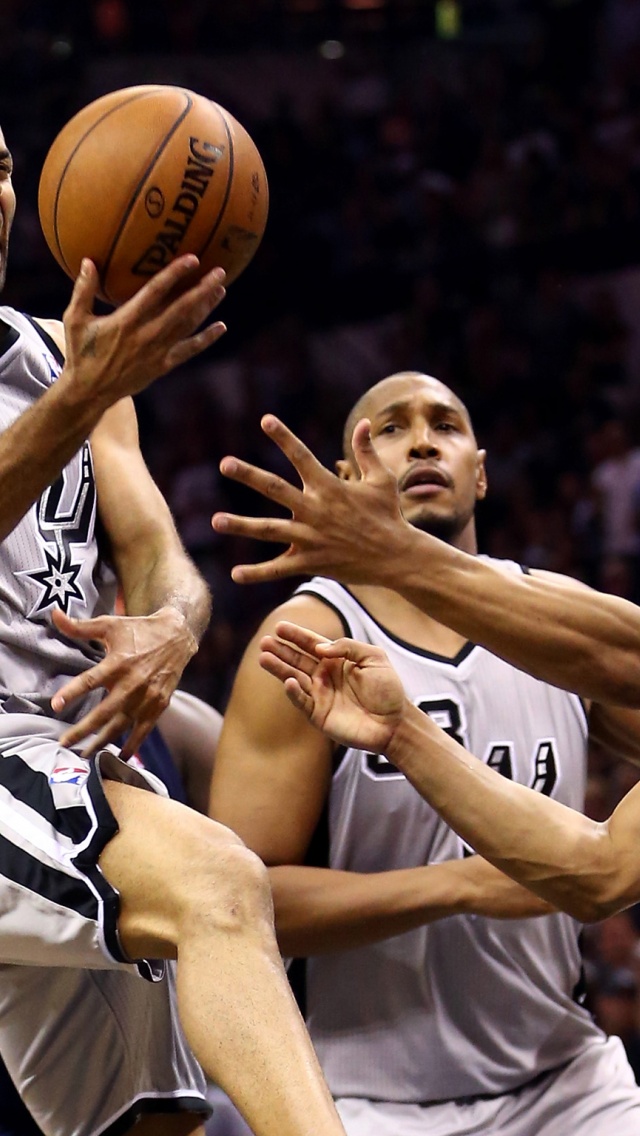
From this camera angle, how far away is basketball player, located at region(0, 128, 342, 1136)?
2.26 metres

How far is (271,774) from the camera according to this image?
331cm

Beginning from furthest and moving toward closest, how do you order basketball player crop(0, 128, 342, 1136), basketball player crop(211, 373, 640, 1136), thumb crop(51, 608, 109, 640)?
basketball player crop(211, 373, 640, 1136)
thumb crop(51, 608, 109, 640)
basketball player crop(0, 128, 342, 1136)

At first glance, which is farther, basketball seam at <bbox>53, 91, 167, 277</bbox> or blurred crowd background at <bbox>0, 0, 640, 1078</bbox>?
blurred crowd background at <bbox>0, 0, 640, 1078</bbox>

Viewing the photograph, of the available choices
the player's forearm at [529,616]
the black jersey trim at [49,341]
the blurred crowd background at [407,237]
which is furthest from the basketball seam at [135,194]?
the blurred crowd background at [407,237]

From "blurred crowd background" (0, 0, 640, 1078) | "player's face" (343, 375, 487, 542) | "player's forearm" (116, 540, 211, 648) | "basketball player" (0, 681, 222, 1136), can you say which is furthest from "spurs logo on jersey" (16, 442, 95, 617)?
"blurred crowd background" (0, 0, 640, 1078)

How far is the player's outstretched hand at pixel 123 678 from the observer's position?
8.48 feet

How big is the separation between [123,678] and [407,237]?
7.78m

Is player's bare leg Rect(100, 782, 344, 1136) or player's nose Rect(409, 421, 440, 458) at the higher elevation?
player's nose Rect(409, 421, 440, 458)

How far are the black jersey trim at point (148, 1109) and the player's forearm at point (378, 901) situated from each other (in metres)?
0.52

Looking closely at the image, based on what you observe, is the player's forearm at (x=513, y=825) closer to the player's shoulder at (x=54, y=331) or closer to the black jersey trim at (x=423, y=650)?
Answer: the black jersey trim at (x=423, y=650)

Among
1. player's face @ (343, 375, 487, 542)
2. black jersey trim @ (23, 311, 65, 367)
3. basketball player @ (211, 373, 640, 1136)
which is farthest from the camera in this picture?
player's face @ (343, 375, 487, 542)

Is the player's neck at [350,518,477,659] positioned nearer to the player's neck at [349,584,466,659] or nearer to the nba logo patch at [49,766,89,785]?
the player's neck at [349,584,466,659]

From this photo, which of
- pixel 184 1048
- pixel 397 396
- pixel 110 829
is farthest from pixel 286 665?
pixel 397 396

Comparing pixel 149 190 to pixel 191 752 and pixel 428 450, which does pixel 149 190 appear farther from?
pixel 191 752
